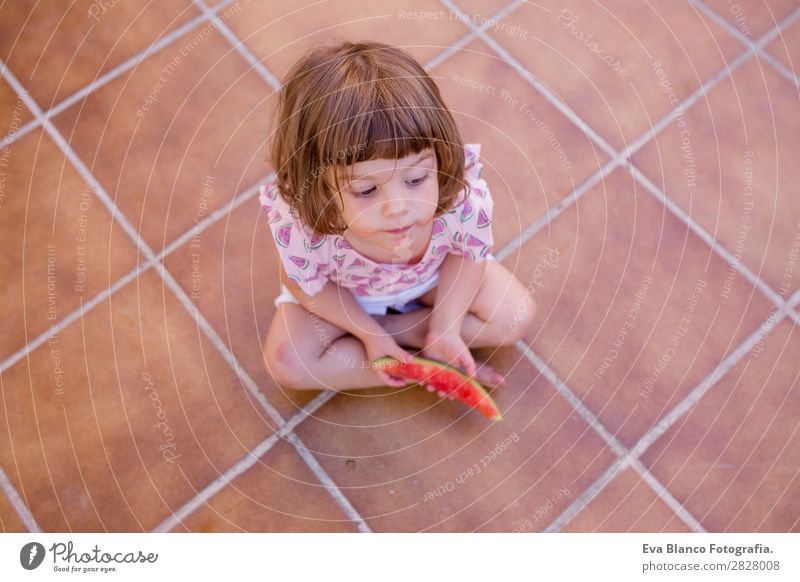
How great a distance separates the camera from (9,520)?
797 millimetres

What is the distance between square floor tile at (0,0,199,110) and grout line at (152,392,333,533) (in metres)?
0.56

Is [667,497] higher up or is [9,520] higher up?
[9,520]

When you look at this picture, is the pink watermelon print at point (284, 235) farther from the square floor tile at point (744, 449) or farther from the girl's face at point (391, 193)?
the square floor tile at point (744, 449)

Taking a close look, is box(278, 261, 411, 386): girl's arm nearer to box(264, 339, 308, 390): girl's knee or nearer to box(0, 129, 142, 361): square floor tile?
box(264, 339, 308, 390): girl's knee

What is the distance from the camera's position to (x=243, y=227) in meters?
0.93

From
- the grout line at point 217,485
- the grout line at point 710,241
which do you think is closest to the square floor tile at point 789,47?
the grout line at point 710,241

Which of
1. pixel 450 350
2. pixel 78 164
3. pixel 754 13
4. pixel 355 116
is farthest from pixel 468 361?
pixel 754 13

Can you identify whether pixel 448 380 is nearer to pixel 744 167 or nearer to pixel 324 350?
pixel 324 350

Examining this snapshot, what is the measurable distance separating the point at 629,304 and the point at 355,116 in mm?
465

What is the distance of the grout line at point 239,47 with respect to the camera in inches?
40.2

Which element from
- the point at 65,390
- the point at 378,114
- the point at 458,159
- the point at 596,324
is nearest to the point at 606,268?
the point at 596,324

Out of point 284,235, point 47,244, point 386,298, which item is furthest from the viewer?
point 47,244

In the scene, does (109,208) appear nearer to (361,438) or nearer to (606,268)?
(361,438)
